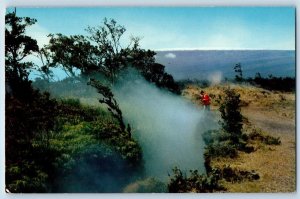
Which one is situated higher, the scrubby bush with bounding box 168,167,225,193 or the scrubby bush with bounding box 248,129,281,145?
the scrubby bush with bounding box 248,129,281,145

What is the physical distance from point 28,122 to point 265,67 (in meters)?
1.17

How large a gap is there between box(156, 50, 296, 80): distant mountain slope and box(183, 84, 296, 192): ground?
3.0 inches

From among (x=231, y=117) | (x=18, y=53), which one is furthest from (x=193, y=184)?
(x=18, y=53)

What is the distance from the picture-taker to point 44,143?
3068mm

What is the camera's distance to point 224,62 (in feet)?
10.0

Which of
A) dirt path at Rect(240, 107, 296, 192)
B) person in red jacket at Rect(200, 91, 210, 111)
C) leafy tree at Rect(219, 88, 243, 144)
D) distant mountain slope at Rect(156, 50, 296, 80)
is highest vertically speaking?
distant mountain slope at Rect(156, 50, 296, 80)

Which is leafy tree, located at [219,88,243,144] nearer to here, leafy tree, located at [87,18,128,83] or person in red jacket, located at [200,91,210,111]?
person in red jacket, located at [200,91,210,111]

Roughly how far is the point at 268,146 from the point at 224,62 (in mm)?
454

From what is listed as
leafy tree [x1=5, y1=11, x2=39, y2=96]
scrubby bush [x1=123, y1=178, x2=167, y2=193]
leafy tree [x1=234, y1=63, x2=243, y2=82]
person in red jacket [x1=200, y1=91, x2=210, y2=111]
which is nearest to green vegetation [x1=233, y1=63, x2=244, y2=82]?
leafy tree [x1=234, y1=63, x2=243, y2=82]

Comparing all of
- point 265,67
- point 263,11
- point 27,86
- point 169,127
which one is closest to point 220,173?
point 169,127

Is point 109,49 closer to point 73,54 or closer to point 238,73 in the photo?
point 73,54

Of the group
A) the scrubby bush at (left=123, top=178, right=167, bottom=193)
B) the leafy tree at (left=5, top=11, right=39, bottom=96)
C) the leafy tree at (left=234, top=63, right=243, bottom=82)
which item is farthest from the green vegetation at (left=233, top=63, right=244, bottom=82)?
the leafy tree at (left=5, top=11, right=39, bottom=96)

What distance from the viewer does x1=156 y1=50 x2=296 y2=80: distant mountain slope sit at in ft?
9.92

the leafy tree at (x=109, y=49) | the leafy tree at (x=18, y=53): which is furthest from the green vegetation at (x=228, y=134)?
the leafy tree at (x=18, y=53)
